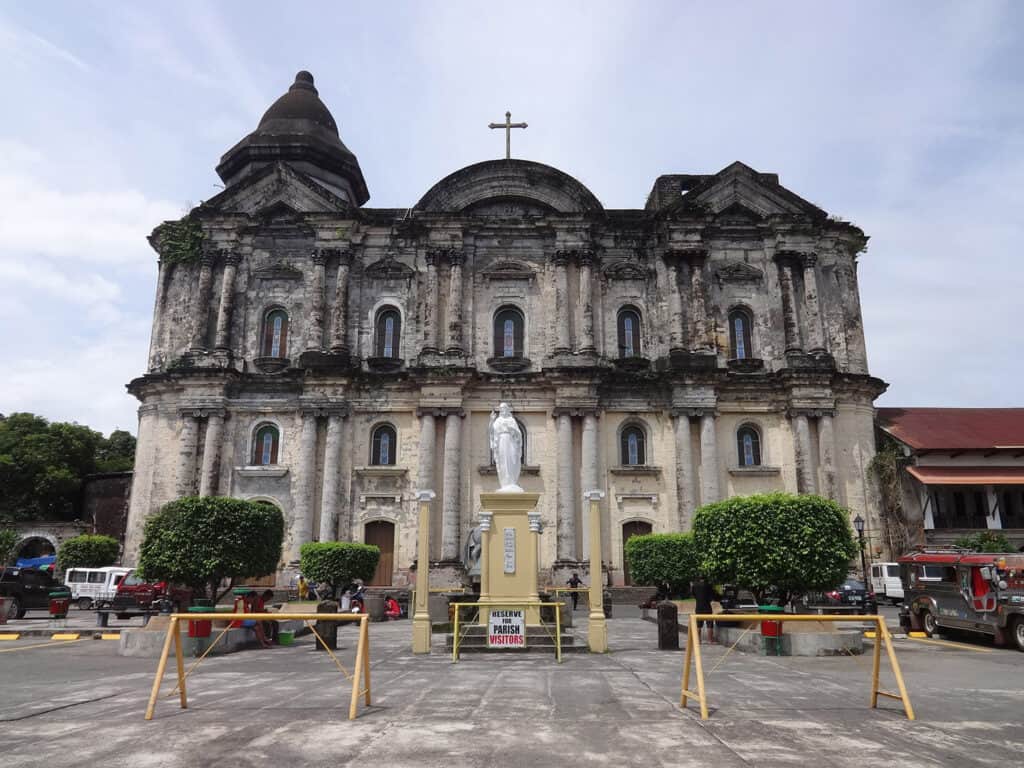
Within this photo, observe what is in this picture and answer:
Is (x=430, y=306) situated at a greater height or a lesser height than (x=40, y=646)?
greater

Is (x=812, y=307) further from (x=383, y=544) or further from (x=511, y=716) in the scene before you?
(x=511, y=716)

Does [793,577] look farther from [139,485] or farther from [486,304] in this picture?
[139,485]

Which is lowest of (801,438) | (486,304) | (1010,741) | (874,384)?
(1010,741)

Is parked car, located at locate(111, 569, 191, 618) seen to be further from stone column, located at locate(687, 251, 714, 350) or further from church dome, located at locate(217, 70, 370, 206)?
stone column, located at locate(687, 251, 714, 350)

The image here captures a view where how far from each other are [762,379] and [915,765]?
920 inches

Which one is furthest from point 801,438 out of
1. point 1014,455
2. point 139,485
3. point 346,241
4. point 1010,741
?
point 139,485

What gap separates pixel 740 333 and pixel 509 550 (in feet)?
59.0

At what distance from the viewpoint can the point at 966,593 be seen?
1596cm

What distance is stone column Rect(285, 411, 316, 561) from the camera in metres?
26.3

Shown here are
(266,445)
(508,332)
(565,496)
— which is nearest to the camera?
(565,496)

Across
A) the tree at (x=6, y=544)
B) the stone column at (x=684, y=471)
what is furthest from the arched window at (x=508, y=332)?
the tree at (x=6, y=544)

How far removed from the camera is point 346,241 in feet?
96.8

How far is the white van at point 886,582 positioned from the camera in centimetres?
2550

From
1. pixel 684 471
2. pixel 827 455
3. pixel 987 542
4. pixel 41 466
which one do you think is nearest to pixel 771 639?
pixel 684 471
